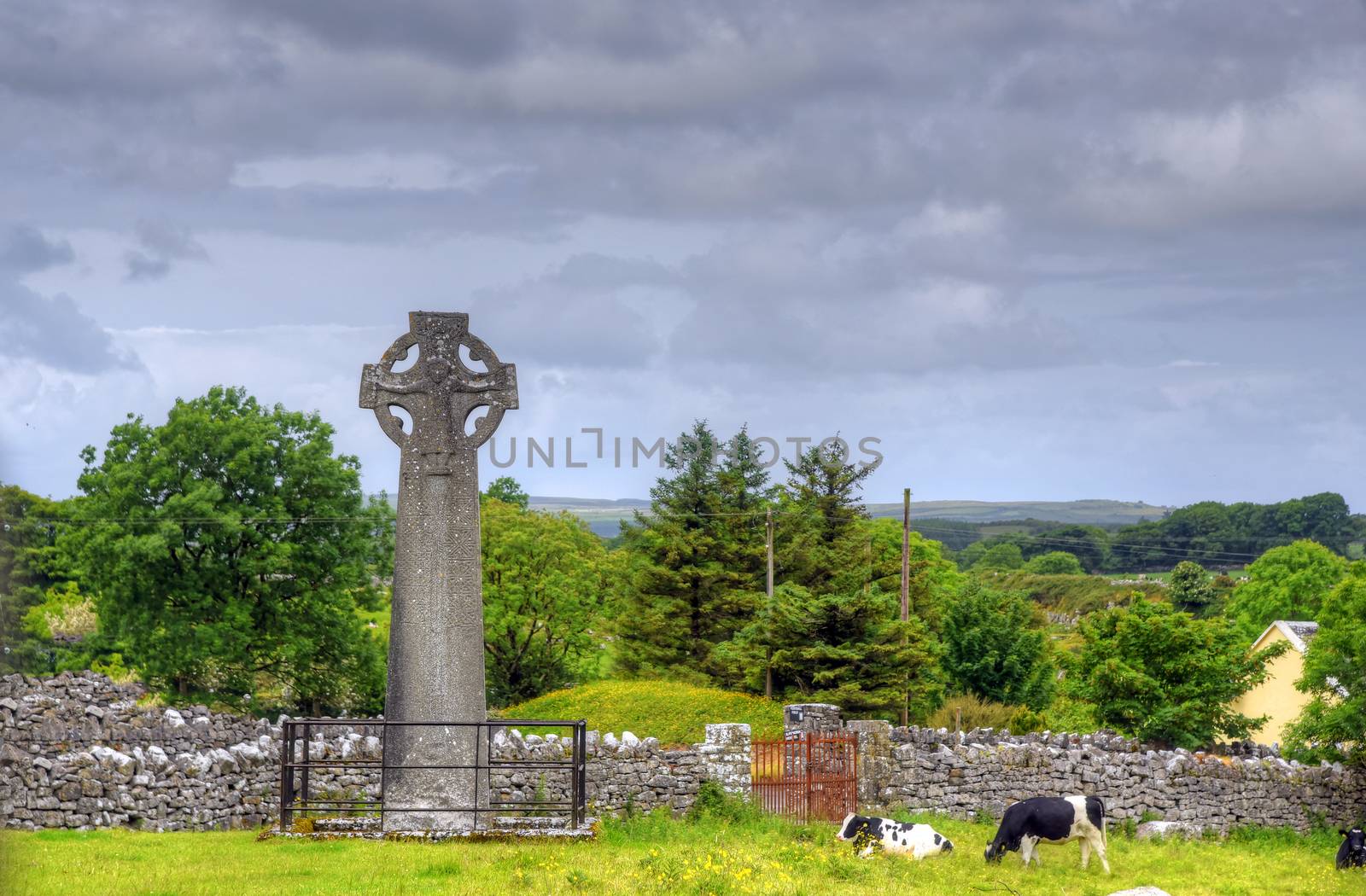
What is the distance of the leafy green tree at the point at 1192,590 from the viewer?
9988 centimetres

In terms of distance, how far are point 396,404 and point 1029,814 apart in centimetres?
1084

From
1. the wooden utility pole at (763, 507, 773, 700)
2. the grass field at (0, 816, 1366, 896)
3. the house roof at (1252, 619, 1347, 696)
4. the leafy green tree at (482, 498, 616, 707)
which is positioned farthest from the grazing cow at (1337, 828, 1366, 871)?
the leafy green tree at (482, 498, 616, 707)

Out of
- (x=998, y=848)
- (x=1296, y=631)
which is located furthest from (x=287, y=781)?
(x=1296, y=631)

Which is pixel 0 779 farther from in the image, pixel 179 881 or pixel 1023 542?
pixel 1023 542

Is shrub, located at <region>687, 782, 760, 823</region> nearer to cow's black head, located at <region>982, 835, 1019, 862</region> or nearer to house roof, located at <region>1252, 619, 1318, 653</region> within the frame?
cow's black head, located at <region>982, 835, 1019, 862</region>

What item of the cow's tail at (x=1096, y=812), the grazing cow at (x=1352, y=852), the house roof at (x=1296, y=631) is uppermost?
the house roof at (x=1296, y=631)

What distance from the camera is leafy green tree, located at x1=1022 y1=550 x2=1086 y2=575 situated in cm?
15038

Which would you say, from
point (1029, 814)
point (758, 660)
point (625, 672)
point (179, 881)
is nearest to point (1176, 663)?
point (758, 660)

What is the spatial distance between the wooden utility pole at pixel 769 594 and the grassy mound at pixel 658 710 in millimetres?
1286

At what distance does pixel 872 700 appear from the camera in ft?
128

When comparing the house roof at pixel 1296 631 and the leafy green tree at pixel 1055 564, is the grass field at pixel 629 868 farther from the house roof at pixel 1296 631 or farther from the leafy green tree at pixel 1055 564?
the leafy green tree at pixel 1055 564

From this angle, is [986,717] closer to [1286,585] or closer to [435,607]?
[435,607]

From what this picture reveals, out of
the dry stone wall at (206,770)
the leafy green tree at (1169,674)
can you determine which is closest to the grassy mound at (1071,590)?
the leafy green tree at (1169,674)

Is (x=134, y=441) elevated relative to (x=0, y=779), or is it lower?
elevated
